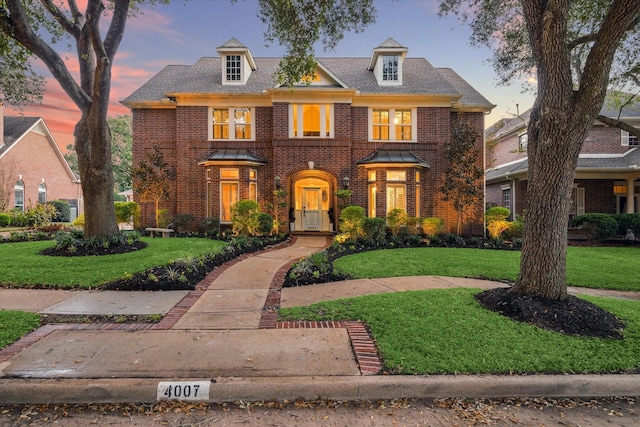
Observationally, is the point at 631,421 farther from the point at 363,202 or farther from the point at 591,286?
the point at 363,202

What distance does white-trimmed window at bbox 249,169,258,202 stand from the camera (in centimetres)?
1398

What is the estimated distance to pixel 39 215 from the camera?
16609 mm

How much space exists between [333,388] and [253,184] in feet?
39.7

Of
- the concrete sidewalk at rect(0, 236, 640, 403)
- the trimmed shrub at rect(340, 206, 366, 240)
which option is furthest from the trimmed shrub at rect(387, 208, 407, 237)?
the concrete sidewalk at rect(0, 236, 640, 403)

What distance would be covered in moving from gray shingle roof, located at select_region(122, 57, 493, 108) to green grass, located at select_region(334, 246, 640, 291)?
306 inches

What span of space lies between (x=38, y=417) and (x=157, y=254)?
19.7 ft

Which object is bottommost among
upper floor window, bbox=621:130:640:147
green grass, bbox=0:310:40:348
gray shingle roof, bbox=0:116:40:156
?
green grass, bbox=0:310:40:348

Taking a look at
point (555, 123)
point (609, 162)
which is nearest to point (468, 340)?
point (555, 123)

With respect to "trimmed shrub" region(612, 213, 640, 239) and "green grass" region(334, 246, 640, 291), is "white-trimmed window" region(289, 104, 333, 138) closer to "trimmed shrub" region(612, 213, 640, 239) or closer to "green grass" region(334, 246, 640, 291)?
"green grass" region(334, 246, 640, 291)

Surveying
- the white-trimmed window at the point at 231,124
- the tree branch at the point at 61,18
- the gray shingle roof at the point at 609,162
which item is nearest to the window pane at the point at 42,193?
the white-trimmed window at the point at 231,124

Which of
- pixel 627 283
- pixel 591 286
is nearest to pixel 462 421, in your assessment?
pixel 591 286

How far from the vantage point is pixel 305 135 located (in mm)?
14000

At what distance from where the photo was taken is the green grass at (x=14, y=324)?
12.0 ft

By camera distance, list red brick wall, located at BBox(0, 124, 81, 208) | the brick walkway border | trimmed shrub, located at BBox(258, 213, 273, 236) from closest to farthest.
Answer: the brick walkway border, trimmed shrub, located at BBox(258, 213, 273, 236), red brick wall, located at BBox(0, 124, 81, 208)
